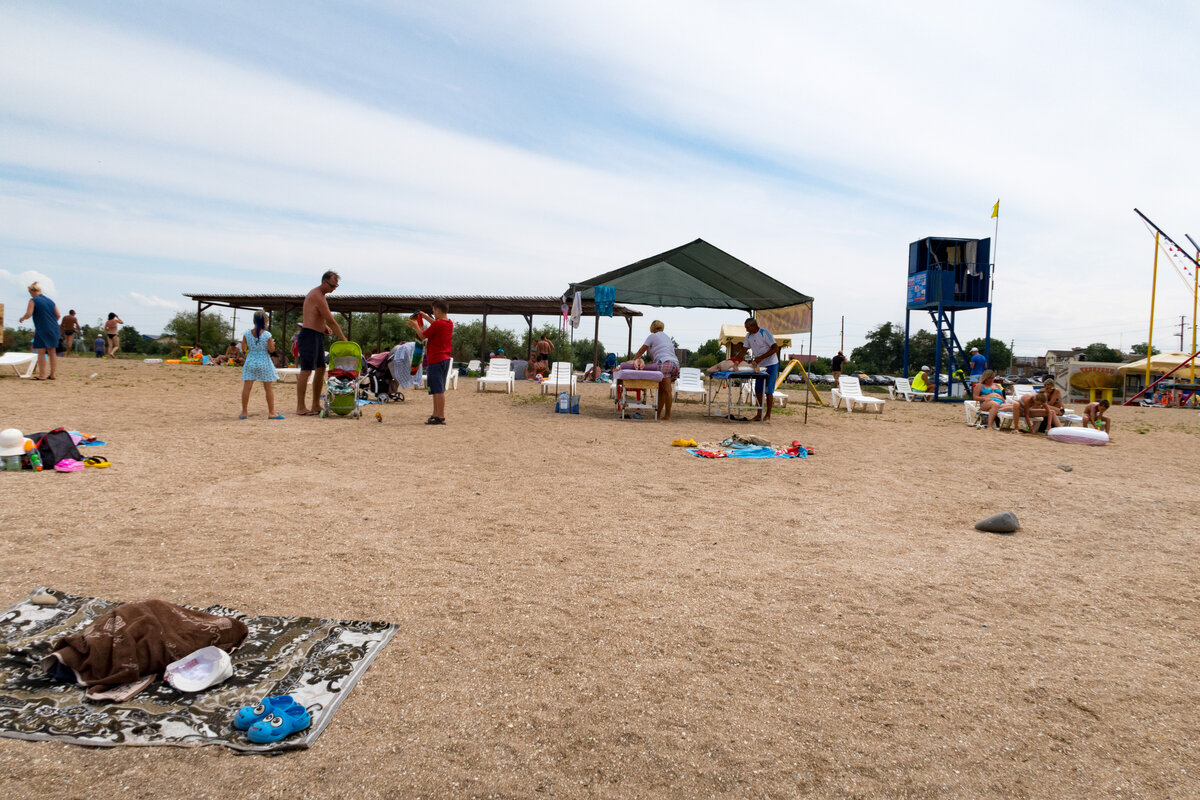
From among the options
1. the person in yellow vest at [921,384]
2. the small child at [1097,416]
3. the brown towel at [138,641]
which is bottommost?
the brown towel at [138,641]

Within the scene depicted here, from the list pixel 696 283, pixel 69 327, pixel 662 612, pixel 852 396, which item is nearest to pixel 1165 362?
pixel 852 396

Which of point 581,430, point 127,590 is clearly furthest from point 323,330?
point 127,590

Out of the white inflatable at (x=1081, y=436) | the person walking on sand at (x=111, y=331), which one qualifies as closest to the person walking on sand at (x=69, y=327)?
the person walking on sand at (x=111, y=331)

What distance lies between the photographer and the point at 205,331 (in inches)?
1661

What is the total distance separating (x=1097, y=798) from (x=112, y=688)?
8.73 feet

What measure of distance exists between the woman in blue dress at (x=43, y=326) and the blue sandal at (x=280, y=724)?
37.5ft

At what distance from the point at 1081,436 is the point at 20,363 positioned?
50.6 ft

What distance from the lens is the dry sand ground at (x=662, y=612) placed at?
185cm

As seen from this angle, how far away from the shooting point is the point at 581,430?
28.6 ft

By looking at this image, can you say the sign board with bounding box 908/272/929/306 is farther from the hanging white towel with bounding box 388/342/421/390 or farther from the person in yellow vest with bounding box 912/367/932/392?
the hanging white towel with bounding box 388/342/421/390

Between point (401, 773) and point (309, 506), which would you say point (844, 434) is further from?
point (401, 773)

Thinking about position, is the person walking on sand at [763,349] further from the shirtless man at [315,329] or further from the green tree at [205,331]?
the green tree at [205,331]

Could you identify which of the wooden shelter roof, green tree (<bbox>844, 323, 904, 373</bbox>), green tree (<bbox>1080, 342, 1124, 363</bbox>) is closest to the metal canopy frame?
the wooden shelter roof

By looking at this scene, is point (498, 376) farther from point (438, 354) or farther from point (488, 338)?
Answer: point (488, 338)
